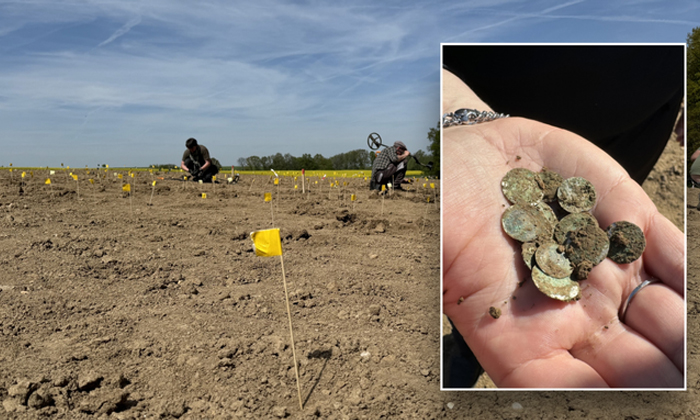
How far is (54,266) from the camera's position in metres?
6.08

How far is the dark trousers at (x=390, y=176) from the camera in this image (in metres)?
13.7

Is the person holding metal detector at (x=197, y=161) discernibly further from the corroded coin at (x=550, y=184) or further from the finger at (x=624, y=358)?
the finger at (x=624, y=358)

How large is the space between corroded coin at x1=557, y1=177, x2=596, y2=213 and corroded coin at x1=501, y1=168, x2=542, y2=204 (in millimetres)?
129

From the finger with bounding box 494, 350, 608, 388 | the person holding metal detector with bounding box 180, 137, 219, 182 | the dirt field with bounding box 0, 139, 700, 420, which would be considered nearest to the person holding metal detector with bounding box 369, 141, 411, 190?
the dirt field with bounding box 0, 139, 700, 420

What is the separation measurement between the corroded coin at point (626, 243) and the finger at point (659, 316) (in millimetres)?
228

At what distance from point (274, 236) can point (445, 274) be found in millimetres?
1103

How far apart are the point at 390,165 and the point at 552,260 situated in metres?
11.2

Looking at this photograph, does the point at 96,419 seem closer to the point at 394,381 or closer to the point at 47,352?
the point at 47,352

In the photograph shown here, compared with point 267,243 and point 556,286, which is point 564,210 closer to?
point 556,286

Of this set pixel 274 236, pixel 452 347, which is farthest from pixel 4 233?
pixel 452 347

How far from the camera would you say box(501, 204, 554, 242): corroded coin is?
Result: 258 centimetres

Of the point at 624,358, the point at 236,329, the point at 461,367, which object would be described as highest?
the point at 624,358

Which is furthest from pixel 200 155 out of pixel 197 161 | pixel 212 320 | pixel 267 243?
pixel 267 243

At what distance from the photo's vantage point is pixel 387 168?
1369cm
